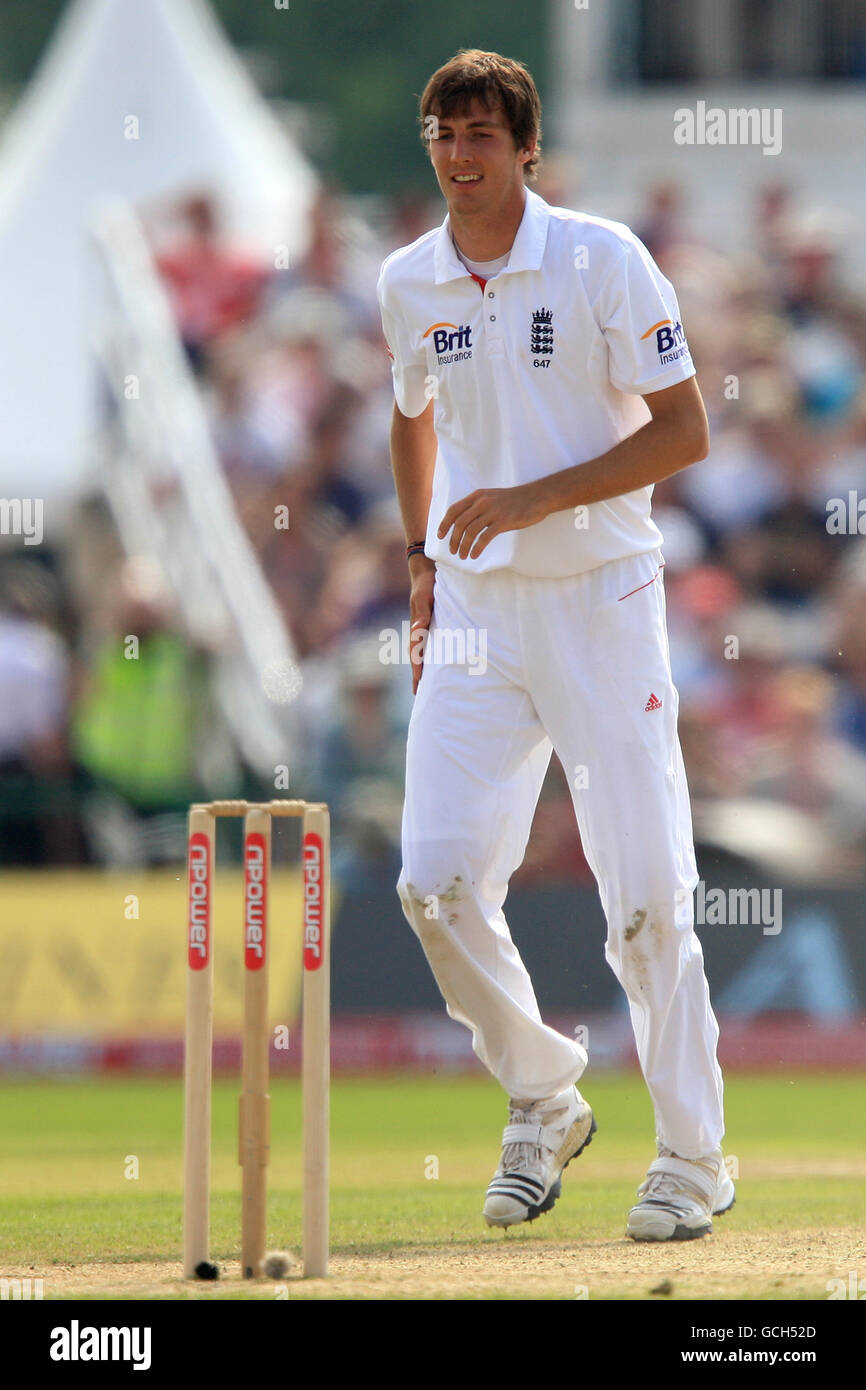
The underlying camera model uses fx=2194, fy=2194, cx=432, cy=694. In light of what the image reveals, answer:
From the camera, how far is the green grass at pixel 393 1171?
5.59 metres

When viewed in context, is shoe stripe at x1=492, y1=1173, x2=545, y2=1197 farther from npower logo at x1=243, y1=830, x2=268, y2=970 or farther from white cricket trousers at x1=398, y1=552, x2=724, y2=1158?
npower logo at x1=243, y1=830, x2=268, y2=970

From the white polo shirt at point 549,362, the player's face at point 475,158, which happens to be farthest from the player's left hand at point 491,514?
the player's face at point 475,158

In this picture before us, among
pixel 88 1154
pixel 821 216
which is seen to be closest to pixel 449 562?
pixel 88 1154

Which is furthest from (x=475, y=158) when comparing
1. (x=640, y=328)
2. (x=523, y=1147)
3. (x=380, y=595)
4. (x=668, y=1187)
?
(x=380, y=595)

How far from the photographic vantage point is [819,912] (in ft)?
38.5

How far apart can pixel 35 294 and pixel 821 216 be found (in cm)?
609

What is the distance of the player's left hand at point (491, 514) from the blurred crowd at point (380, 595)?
20.2ft

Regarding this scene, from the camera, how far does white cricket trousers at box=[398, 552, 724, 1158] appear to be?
5.53 m

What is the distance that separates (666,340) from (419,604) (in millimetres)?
981

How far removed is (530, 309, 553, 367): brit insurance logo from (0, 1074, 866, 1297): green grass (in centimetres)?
222

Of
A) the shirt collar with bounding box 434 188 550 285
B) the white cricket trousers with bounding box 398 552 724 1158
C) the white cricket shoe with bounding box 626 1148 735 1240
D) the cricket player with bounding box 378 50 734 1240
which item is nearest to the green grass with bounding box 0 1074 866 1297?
the white cricket shoe with bounding box 626 1148 735 1240

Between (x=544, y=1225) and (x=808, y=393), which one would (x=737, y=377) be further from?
(x=544, y=1225)

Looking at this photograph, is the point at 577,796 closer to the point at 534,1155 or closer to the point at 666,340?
the point at 534,1155

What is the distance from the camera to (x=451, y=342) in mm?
5645
